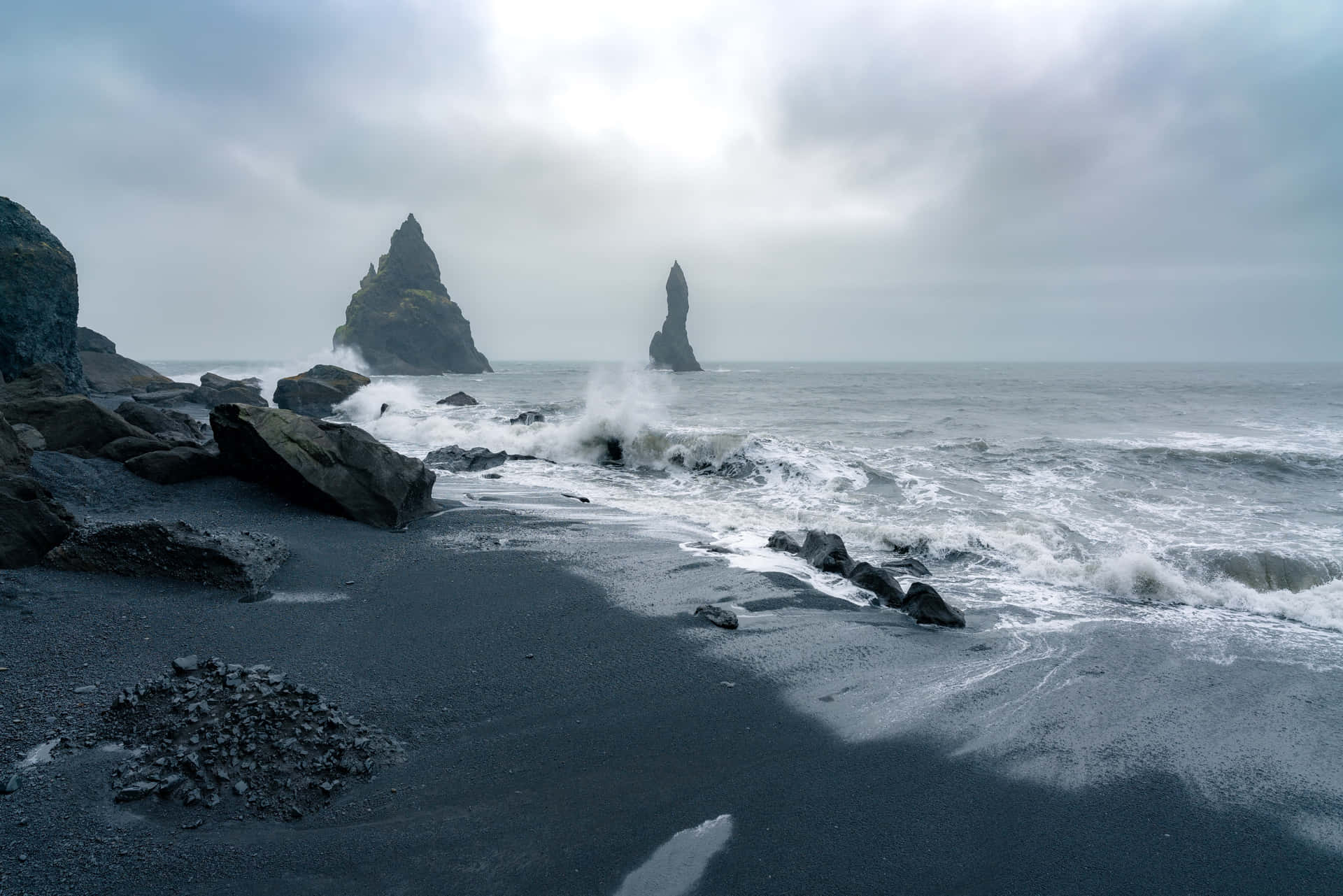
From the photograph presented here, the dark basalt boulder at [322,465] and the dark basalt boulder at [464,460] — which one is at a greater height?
the dark basalt boulder at [322,465]

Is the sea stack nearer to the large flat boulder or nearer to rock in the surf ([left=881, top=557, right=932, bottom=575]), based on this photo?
the large flat boulder

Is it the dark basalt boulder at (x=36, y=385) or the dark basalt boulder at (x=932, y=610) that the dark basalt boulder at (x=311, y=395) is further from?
the dark basalt boulder at (x=932, y=610)

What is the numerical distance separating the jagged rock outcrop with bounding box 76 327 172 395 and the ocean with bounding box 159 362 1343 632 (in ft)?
37.2

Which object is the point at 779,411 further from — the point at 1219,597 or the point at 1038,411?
the point at 1219,597

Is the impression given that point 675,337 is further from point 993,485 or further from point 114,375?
point 993,485

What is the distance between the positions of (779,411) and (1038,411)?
36.3ft

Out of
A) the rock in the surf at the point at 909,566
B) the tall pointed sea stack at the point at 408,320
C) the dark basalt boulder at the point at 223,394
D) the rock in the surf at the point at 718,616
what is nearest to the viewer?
the rock in the surf at the point at 718,616

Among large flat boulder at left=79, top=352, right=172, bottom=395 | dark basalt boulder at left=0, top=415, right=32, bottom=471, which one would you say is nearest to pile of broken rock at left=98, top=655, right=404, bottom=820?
dark basalt boulder at left=0, top=415, right=32, bottom=471


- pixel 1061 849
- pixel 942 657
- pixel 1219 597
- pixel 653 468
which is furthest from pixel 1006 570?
pixel 653 468

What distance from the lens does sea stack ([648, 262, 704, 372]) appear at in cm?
9081

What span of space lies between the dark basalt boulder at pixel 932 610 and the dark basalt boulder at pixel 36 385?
1416 centimetres

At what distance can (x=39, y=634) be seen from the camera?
418 centimetres

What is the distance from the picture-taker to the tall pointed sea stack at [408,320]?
8650cm

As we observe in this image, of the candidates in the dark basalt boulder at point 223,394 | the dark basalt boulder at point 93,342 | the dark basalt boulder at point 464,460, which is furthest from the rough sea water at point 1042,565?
the dark basalt boulder at point 93,342
